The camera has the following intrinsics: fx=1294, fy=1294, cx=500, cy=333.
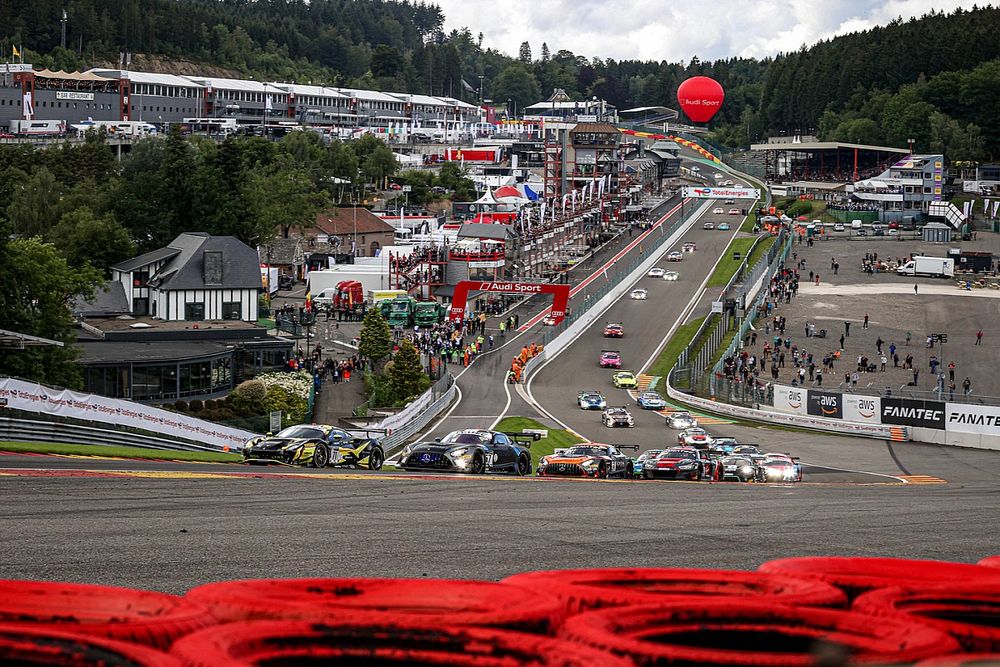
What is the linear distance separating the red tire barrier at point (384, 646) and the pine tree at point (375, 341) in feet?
196

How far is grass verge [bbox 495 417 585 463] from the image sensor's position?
4488 centimetres

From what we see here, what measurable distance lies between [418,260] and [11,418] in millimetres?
64737

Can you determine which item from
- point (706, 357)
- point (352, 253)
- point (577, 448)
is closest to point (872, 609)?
point (577, 448)

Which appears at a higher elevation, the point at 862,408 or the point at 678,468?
the point at 678,468

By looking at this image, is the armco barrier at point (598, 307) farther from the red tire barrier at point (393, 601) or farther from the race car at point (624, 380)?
the red tire barrier at point (393, 601)

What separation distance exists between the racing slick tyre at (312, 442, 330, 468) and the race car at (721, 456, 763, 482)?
389 inches

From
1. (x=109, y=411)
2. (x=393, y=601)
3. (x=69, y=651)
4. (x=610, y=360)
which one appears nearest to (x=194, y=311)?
(x=610, y=360)

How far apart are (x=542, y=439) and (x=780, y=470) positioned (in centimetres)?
1719

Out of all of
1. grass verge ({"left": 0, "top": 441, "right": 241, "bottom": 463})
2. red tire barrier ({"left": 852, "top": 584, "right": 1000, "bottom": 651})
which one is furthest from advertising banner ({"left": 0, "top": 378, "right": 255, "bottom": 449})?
red tire barrier ({"left": 852, "top": 584, "right": 1000, "bottom": 651})

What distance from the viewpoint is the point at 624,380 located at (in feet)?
215

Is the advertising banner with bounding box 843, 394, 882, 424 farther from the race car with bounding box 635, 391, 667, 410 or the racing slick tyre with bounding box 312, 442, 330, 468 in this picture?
the racing slick tyre with bounding box 312, 442, 330, 468

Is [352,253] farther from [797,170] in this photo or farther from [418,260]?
[797,170]

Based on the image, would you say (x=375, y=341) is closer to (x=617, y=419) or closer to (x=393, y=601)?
(x=617, y=419)

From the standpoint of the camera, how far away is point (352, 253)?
11444 cm
